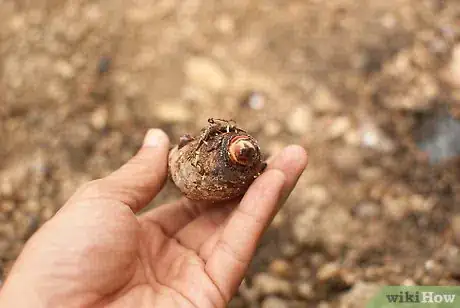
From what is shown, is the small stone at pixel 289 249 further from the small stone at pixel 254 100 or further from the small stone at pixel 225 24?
the small stone at pixel 225 24

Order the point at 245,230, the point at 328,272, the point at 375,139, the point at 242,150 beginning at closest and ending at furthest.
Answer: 1. the point at 242,150
2. the point at 245,230
3. the point at 328,272
4. the point at 375,139

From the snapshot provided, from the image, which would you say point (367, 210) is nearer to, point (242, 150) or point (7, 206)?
point (242, 150)

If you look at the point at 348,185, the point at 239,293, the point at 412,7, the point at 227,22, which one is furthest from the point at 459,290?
the point at 227,22

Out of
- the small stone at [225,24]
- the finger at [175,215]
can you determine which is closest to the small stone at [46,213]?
the finger at [175,215]

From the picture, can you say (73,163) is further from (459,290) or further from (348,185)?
(459,290)

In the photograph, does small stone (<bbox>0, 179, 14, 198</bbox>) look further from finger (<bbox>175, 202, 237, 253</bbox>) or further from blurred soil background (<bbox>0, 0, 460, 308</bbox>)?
finger (<bbox>175, 202, 237, 253</bbox>)

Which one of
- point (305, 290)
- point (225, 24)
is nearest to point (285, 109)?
point (225, 24)
